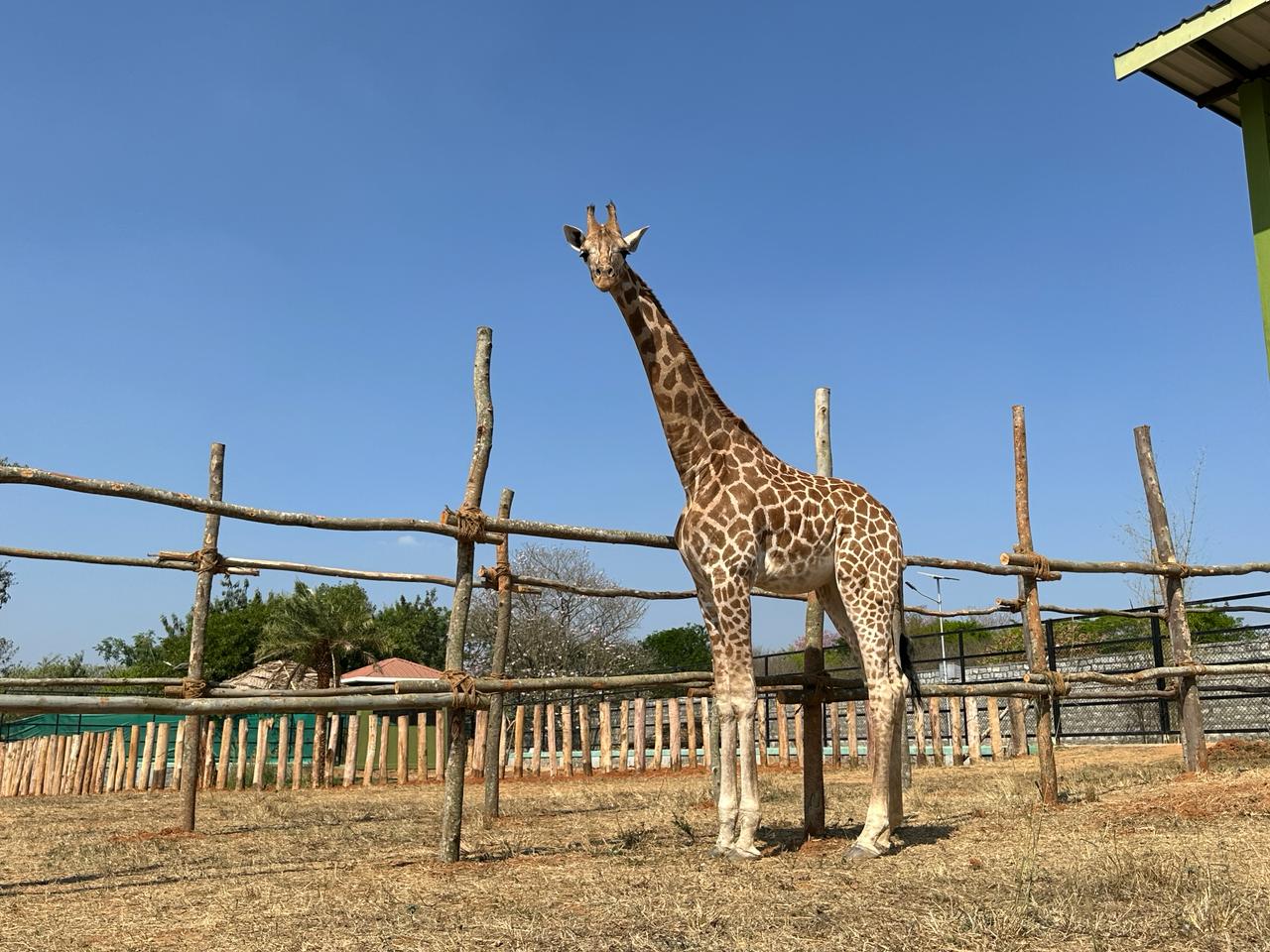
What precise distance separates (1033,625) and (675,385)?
12.8ft

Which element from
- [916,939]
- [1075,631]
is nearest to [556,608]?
[1075,631]

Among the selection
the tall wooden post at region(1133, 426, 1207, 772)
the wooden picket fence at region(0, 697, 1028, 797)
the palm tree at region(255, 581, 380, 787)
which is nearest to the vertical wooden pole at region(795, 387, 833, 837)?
the tall wooden post at region(1133, 426, 1207, 772)

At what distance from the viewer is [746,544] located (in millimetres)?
5941

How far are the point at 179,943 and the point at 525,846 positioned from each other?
2730 millimetres

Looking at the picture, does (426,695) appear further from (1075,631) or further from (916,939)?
(1075,631)

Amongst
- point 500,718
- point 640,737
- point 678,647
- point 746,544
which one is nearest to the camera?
point 746,544

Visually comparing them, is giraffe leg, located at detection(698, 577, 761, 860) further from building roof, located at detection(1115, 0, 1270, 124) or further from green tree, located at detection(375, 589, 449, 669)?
green tree, located at detection(375, 589, 449, 669)

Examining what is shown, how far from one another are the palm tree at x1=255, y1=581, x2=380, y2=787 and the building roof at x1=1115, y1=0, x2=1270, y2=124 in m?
25.0

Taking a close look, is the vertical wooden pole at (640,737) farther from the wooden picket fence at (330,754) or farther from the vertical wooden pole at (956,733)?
the vertical wooden pole at (956,733)

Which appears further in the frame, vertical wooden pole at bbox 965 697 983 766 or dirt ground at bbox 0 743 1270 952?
vertical wooden pole at bbox 965 697 983 766

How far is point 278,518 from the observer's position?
Answer: 5.60m

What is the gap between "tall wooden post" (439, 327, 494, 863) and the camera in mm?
5703

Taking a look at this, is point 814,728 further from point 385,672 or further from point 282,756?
point 385,672

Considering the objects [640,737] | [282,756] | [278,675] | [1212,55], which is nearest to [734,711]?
[1212,55]
